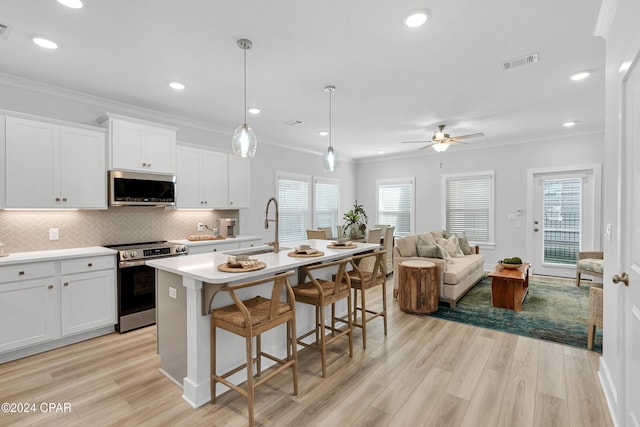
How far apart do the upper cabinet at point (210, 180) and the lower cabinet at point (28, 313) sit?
5.60 ft

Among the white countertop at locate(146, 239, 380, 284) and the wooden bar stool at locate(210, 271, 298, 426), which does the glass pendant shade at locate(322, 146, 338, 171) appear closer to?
the white countertop at locate(146, 239, 380, 284)

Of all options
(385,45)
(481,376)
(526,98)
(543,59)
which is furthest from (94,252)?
(526,98)

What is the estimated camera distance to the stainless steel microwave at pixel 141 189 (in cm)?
361

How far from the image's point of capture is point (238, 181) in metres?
5.09

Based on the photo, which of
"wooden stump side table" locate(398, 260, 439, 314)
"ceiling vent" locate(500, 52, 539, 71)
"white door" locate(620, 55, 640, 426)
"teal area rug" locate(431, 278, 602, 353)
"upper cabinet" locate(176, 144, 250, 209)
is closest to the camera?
"white door" locate(620, 55, 640, 426)

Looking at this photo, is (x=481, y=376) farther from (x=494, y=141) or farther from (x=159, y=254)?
(x=494, y=141)

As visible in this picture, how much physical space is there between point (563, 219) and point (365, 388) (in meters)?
5.57

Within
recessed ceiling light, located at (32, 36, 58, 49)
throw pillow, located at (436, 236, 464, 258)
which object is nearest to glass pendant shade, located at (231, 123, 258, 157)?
recessed ceiling light, located at (32, 36, 58, 49)

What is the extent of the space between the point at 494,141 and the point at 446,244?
2.52 metres

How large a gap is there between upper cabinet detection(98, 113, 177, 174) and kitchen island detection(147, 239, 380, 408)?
181 cm

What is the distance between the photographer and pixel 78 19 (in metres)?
2.26

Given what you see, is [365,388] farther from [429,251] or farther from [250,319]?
[429,251]

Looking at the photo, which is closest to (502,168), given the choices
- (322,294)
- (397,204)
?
(397,204)

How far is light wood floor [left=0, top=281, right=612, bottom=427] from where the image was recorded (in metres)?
2.05
